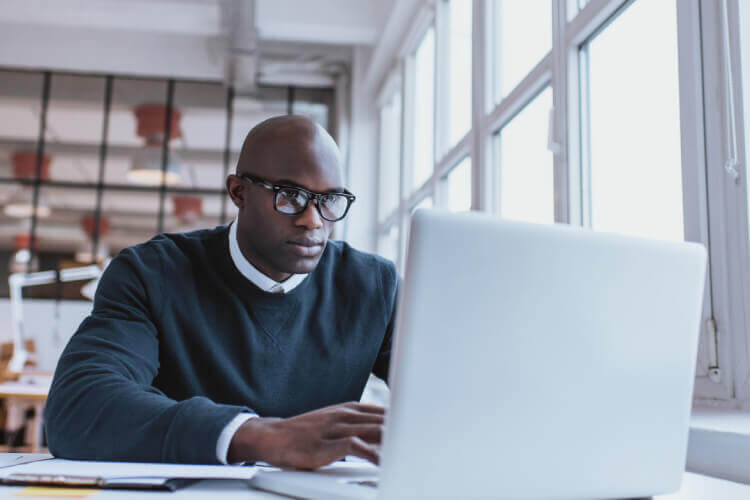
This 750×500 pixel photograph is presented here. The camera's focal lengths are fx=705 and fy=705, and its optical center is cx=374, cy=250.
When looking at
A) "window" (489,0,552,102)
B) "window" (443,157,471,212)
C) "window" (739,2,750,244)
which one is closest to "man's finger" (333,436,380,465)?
"window" (739,2,750,244)

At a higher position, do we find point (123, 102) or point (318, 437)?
point (123, 102)

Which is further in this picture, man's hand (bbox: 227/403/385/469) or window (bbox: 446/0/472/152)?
window (bbox: 446/0/472/152)

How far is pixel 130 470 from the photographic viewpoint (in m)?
Result: 0.81

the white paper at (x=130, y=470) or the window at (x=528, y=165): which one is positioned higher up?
the window at (x=528, y=165)

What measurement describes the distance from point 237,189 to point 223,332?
29cm

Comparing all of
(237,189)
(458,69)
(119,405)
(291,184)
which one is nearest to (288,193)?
(291,184)

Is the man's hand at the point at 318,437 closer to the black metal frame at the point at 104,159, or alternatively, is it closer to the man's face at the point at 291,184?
the man's face at the point at 291,184

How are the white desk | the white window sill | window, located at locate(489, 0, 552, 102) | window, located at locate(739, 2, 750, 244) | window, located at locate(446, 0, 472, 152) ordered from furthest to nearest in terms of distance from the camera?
window, located at locate(446, 0, 472, 152)
window, located at locate(489, 0, 552, 102)
window, located at locate(739, 2, 750, 244)
the white window sill
the white desk

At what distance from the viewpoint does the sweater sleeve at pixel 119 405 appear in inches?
33.4

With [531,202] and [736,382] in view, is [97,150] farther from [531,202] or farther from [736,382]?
[736,382]

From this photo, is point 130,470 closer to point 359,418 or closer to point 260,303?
point 359,418

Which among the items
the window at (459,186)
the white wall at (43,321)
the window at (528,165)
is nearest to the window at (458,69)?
the window at (459,186)

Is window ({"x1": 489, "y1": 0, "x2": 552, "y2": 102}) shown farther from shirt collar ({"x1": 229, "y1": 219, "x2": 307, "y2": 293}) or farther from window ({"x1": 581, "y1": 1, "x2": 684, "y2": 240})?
shirt collar ({"x1": 229, "y1": 219, "x2": 307, "y2": 293})

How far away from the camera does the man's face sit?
1.30m
